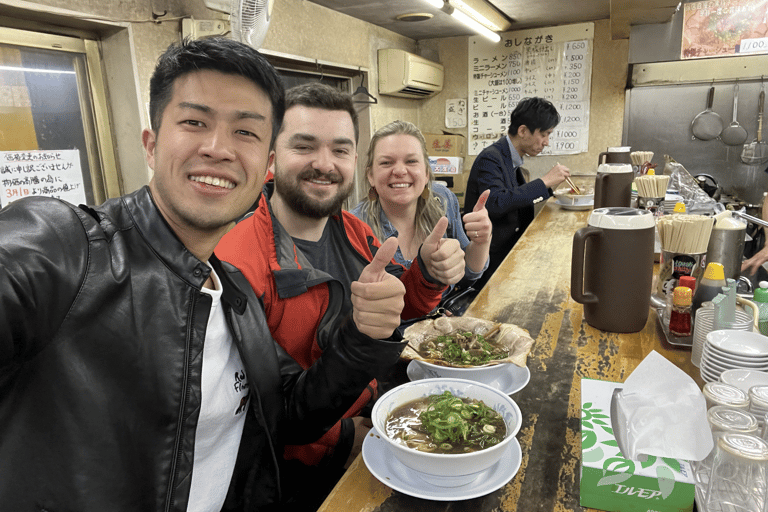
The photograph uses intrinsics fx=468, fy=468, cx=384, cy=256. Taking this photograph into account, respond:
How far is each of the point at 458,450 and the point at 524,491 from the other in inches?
4.6

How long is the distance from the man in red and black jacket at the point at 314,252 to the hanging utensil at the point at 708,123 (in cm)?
499

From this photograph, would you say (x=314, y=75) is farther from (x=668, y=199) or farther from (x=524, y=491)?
(x=524, y=491)

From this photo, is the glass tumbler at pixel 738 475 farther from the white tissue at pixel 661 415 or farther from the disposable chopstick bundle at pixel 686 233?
the disposable chopstick bundle at pixel 686 233

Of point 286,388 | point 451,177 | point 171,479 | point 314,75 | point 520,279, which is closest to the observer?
point 171,479

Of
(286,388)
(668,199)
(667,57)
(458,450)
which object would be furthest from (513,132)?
(458,450)

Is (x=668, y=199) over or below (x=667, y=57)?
below

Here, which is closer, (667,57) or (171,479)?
(171,479)

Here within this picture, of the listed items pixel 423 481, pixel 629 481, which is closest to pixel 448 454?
pixel 423 481

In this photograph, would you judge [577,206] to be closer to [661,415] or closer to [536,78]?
[661,415]

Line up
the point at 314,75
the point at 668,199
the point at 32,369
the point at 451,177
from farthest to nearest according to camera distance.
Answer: the point at 451,177 → the point at 314,75 → the point at 668,199 → the point at 32,369

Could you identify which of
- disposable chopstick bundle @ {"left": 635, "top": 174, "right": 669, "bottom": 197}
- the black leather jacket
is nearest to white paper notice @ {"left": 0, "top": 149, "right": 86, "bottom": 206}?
the black leather jacket

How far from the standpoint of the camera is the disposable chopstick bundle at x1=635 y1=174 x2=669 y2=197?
229 centimetres

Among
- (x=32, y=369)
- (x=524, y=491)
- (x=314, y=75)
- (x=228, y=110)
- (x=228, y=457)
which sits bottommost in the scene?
(x=228, y=457)

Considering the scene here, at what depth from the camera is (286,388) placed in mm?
1184
